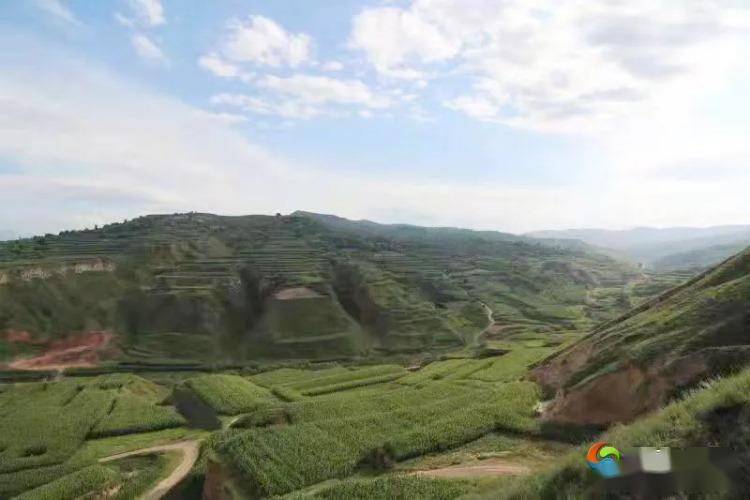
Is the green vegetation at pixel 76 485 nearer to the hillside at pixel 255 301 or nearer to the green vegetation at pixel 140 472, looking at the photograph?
the green vegetation at pixel 140 472

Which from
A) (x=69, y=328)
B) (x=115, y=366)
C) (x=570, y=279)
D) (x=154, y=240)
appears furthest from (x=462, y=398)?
(x=570, y=279)

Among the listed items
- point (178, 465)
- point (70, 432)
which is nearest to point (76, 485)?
point (178, 465)

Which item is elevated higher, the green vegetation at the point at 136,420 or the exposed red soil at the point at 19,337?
the exposed red soil at the point at 19,337

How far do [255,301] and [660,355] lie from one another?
3632 inches

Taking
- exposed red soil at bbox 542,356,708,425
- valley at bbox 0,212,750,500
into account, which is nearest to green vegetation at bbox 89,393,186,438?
valley at bbox 0,212,750,500

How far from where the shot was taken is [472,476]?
25203 mm

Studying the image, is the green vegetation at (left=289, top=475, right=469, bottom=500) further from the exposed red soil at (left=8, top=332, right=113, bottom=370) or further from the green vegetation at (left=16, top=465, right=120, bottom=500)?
the exposed red soil at (left=8, top=332, right=113, bottom=370)

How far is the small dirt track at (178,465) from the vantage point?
3353cm

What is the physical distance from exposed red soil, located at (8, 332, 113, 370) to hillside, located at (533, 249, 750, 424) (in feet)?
260

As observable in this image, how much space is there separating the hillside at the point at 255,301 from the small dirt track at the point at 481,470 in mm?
54898

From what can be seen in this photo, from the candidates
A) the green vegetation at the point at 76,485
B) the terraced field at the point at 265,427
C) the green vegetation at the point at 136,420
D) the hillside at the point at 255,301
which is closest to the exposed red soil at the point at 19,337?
the hillside at the point at 255,301

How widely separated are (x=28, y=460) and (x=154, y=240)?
102709 mm

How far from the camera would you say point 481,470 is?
26281 mm

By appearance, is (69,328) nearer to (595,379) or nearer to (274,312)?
(274,312)
